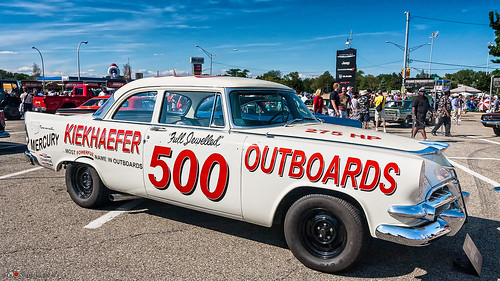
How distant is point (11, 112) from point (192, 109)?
19866 mm

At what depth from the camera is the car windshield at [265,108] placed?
3.88 m

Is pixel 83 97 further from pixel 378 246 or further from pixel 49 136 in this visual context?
pixel 378 246

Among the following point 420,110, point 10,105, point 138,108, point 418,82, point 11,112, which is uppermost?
point 418,82

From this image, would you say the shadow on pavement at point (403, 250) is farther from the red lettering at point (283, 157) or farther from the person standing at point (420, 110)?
the person standing at point (420, 110)

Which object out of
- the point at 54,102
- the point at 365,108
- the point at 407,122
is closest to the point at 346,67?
the point at 407,122

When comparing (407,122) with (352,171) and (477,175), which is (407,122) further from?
(352,171)

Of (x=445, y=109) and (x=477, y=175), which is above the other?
(x=445, y=109)

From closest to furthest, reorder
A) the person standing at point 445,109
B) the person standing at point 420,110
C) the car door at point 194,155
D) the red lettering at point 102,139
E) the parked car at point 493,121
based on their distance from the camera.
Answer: the car door at point 194,155, the red lettering at point 102,139, the person standing at point 420,110, the person standing at point 445,109, the parked car at point 493,121

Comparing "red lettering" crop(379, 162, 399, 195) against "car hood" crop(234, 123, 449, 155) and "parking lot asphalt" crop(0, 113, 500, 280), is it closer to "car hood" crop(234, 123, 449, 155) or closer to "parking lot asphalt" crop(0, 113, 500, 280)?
"car hood" crop(234, 123, 449, 155)

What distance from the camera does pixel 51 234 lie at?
4121 millimetres

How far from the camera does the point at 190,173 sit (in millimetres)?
3832

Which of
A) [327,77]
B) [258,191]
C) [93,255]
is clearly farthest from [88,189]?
[327,77]

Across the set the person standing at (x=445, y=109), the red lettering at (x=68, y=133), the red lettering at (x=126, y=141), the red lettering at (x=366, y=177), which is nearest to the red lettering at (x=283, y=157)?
the red lettering at (x=366, y=177)

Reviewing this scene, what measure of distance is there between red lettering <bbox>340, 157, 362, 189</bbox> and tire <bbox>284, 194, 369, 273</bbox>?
19 cm
